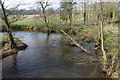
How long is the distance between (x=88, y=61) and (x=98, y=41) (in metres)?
7.89

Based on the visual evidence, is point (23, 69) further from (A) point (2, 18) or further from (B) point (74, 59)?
(A) point (2, 18)

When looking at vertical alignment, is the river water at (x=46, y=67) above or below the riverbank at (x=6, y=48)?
below

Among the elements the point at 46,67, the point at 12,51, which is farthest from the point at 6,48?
the point at 46,67

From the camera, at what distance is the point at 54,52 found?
69.8ft

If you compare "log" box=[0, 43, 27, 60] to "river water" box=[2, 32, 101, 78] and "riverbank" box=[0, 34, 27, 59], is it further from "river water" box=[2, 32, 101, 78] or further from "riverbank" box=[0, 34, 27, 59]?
"river water" box=[2, 32, 101, 78]

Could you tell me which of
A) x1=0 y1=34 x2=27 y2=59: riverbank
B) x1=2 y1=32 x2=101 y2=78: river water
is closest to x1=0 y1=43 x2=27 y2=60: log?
x1=0 y1=34 x2=27 y2=59: riverbank

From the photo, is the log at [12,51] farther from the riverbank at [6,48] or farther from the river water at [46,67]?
the river water at [46,67]

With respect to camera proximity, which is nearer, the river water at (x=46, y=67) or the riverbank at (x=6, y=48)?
the river water at (x=46, y=67)

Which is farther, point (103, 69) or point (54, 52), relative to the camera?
point (54, 52)

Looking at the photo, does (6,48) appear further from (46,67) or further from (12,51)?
(46,67)

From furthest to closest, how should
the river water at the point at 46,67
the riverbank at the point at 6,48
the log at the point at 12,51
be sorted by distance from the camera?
the riverbank at the point at 6,48
the log at the point at 12,51
the river water at the point at 46,67

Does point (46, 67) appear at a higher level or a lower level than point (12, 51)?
lower

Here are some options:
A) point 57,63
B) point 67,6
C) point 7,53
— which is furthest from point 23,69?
point 67,6

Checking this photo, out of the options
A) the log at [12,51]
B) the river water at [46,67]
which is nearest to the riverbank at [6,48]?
the log at [12,51]
